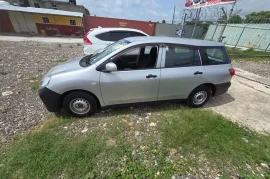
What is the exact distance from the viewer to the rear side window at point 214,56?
324 cm

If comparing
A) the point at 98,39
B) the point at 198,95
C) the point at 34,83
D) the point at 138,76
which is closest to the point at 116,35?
the point at 98,39

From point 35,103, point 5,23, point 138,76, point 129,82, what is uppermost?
point 138,76

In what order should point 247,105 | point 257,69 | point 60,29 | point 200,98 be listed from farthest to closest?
1. point 60,29
2. point 257,69
3. point 247,105
4. point 200,98

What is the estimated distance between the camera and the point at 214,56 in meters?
3.41

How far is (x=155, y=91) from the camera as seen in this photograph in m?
3.08

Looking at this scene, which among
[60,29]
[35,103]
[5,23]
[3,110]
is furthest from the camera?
[60,29]

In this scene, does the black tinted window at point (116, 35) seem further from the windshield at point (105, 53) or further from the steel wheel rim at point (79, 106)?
the steel wheel rim at point (79, 106)

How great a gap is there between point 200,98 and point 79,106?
2.90 meters

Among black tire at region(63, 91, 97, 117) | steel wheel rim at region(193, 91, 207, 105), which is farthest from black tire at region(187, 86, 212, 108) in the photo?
black tire at region(63, 91, 97, 117)

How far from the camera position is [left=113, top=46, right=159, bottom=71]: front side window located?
2.89 meters

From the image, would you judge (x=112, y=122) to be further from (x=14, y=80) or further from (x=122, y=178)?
(x=14, y=80)

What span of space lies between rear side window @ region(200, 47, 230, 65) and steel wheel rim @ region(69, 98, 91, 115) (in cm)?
273

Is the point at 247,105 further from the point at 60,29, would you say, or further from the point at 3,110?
the point at 60,29

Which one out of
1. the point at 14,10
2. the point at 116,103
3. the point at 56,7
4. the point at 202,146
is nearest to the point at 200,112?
the point at 202,146
